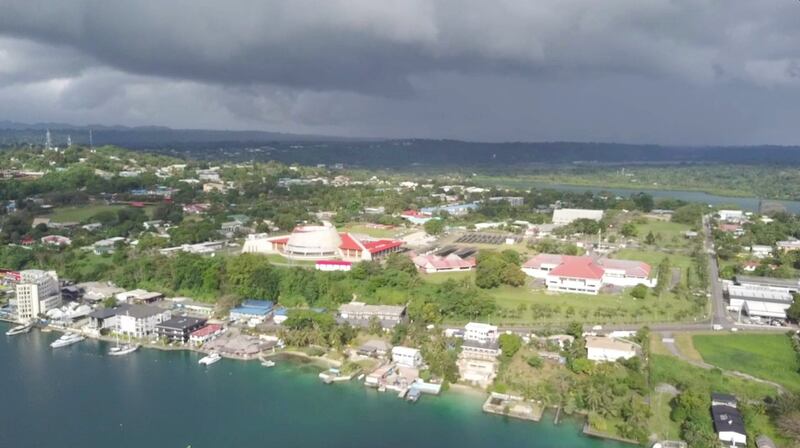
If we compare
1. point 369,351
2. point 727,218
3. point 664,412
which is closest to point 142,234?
point 369,351

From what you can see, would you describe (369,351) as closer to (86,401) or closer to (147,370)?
(147,370)

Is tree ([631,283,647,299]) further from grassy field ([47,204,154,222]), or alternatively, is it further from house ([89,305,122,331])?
grassy field ([47,204,154,222])

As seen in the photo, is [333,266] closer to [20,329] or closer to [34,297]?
[34,297]

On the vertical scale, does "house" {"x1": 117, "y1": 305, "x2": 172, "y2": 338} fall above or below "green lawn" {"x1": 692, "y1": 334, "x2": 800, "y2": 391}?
below

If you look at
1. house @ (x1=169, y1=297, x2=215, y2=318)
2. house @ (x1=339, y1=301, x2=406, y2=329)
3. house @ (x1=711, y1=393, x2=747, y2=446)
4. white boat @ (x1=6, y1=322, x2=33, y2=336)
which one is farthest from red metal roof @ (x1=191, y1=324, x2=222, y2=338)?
house @ (x1=711, y1=393, x2=747, y2=446)

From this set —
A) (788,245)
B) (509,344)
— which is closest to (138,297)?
(509,344)

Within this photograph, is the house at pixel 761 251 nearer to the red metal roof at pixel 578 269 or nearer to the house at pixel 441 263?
the red metal roof at pixel 578 269
